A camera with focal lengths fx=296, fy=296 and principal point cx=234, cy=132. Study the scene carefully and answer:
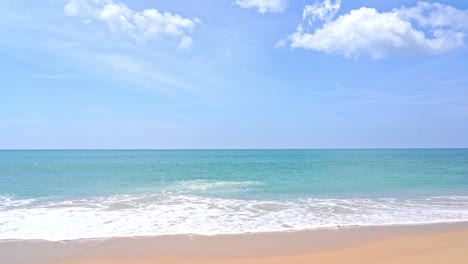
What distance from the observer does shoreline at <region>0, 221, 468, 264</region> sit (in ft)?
20.6

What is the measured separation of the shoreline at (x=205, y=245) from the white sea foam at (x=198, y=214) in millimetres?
470

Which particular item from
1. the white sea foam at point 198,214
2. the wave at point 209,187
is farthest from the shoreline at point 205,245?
the wave at point 209,187

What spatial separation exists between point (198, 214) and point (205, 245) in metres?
3.27

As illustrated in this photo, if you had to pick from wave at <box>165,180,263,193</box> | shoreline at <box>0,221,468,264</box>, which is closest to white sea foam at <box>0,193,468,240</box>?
shoreline at <box>0,221,468,264</box>

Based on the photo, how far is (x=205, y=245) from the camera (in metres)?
6.96

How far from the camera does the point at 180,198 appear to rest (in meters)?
13.8

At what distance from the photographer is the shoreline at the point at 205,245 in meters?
6.29

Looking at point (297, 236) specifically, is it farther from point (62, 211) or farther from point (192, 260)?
point (62, 211)

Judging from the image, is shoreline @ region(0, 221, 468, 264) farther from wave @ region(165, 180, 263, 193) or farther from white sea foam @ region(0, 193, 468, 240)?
wave @ region(165, 180, 263, 193)

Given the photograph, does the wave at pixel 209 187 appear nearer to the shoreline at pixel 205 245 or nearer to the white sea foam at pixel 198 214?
the white sea foam at pixel 198 214

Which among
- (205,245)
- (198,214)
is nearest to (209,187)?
(198,214)

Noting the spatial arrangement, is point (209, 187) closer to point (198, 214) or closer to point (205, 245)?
point (198, 214)

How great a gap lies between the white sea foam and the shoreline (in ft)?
1.54

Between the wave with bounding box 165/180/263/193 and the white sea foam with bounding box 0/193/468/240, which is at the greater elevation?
the white sea foam with bounding box 0/193/468/240
